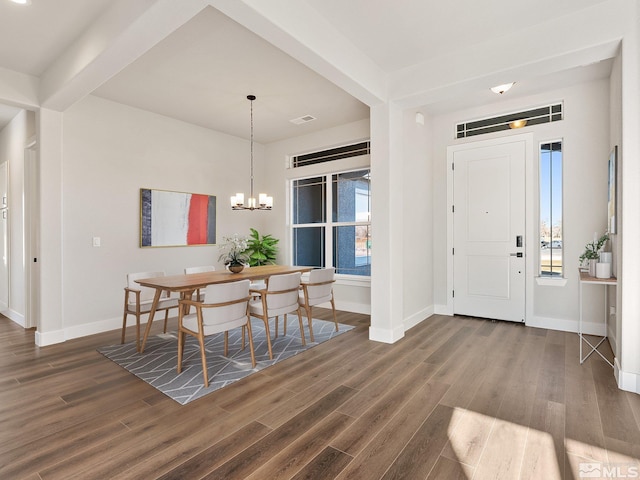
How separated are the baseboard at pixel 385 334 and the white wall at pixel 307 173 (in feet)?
4.31

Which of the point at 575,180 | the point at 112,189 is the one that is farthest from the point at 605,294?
the point at 112,189

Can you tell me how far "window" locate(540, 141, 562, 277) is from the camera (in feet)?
14.0

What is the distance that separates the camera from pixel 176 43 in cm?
309

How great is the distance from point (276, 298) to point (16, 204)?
428 centimetres

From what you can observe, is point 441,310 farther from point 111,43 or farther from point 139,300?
point 111,43

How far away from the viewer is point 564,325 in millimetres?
4211

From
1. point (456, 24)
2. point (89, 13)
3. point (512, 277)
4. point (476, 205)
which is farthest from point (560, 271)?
point (89, 13)

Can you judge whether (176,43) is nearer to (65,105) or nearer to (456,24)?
(65,105)

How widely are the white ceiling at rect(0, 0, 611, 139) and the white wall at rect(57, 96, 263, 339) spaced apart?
1.22 ft

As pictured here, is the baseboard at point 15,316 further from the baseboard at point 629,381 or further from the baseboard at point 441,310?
the baseboard at point 629,381

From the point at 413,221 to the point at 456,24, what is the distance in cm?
229

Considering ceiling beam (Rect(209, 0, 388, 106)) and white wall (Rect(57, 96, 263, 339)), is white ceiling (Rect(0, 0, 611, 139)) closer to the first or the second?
ceiling beam (Rect(209, 0, 388, 106))

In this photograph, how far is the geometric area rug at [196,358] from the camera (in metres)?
2.80

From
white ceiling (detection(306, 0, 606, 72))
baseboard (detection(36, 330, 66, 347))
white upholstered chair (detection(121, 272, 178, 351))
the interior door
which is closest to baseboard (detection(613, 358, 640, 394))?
the interior door
